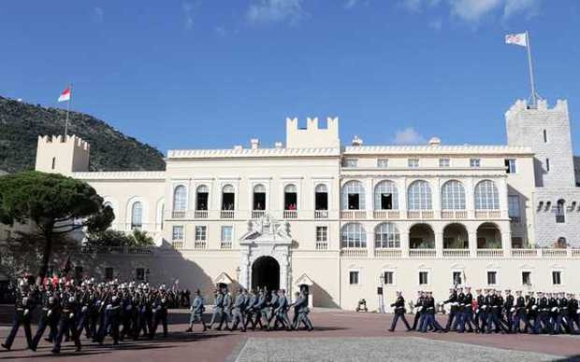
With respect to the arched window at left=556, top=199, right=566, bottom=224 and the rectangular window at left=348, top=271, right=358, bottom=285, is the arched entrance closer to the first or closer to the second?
the rectangular window at left=348, top=271, right=358, bottom=285

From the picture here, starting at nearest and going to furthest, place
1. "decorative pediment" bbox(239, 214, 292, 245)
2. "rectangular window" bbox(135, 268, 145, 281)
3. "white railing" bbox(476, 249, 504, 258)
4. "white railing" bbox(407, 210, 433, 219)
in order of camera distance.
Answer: "white railing" bbox(476, 249, 504, 258), "decorative pediment" bbox(239, 214, 292, 245), "white railing" bbox(407, 210, 433, 219), "rectangular window" bbox(135, 268, 145, 281)

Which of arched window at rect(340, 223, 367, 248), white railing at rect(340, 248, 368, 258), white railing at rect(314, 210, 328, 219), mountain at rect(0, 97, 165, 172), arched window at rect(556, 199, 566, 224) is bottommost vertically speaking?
white railing at rect(340, 248, 368, 258)

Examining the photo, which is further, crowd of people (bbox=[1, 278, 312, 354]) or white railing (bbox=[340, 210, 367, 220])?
white railing (bbox=[340, 210, 367, 220])

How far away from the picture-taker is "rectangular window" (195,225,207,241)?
45.5 meters

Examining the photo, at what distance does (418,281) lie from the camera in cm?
4303

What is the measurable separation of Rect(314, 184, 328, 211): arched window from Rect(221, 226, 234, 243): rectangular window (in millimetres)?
7374

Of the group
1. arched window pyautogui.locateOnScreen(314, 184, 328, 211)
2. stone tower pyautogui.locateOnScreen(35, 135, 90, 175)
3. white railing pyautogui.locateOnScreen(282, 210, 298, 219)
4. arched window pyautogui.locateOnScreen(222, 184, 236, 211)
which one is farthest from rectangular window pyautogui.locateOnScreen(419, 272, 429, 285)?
stone tower pyautogui.locateOnScreen(35, 135, 90, 175)

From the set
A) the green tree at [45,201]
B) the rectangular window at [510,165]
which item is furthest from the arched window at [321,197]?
the green tree at [45,201]

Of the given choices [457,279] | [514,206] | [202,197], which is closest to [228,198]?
[202,197]

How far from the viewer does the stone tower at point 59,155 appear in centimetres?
5334

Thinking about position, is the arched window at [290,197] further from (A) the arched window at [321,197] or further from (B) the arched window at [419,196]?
(B) the arched window at [419,196]

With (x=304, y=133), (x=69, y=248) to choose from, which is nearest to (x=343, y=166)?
(x=304, y=133)

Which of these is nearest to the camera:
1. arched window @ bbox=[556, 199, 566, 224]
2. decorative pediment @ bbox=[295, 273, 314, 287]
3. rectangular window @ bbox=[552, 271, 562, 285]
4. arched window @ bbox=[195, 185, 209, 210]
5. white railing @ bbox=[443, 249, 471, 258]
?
rectangular window @ bbox=[552, 271, 562, 285]

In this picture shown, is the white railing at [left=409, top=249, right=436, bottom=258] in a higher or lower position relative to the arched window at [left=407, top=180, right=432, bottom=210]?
lower
